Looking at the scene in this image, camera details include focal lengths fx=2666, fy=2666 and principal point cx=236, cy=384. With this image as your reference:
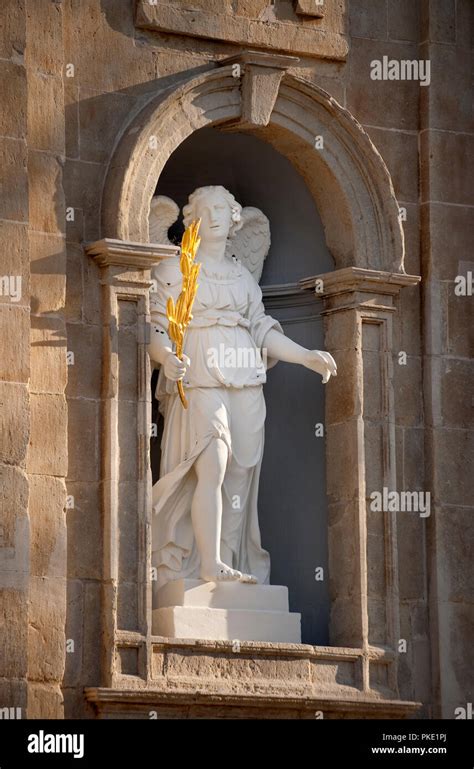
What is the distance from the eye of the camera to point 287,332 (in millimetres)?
20266

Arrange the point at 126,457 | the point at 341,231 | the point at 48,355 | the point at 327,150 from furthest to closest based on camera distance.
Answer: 1. the point at 341,231
2. the point at 327,150
3. the point at 126,457
4. the point at 48,355

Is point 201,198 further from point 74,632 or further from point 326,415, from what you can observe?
point 74,632

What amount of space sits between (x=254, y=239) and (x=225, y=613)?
3.07 meters

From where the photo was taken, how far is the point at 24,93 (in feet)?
59.9

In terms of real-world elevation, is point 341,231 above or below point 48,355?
above

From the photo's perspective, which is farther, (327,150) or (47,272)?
(327,150)

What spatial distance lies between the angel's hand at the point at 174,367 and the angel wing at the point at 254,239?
1.73 metres

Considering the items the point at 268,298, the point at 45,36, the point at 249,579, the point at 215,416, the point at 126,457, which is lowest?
the point at 249,579

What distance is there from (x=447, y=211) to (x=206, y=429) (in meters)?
2.69

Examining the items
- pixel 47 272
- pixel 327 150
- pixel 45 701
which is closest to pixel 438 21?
pixel 327 150

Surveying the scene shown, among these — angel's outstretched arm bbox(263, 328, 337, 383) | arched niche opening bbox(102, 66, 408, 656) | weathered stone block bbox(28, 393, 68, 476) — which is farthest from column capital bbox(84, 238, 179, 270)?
angel's outstretched arm bbox(263, 328, 337, 383)
